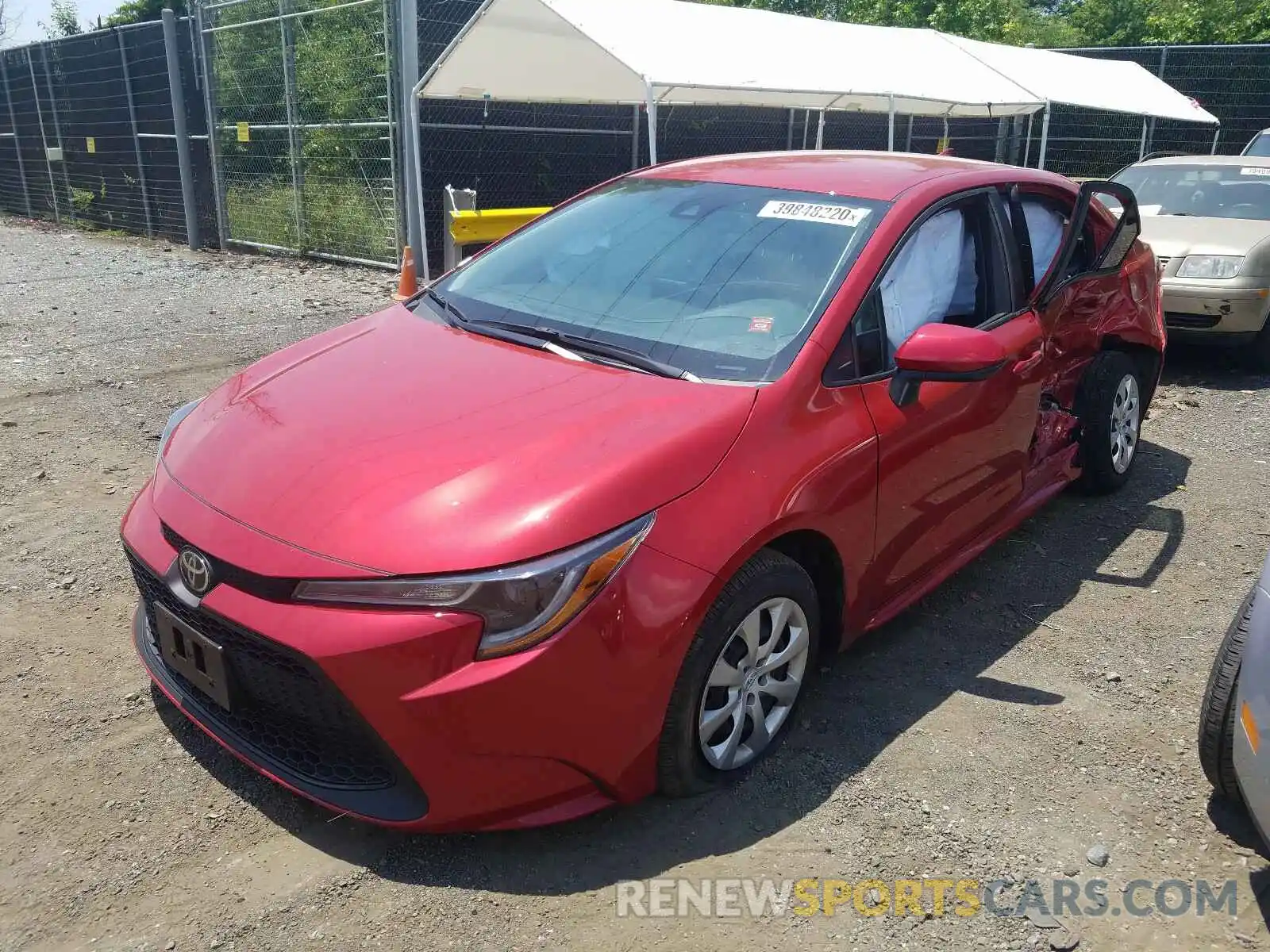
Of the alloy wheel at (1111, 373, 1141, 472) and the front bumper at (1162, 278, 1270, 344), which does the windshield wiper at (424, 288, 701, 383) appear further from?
the front bumper at (1162, 278, 1270, 344)

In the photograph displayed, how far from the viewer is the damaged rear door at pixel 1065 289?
3908mm

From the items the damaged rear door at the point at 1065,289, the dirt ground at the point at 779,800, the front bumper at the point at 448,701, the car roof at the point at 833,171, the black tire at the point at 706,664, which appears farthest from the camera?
the damaged rear door at the point at 1065,289

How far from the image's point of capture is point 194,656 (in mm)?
2490

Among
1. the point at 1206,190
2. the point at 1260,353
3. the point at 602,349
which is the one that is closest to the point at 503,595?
the point at 602,349

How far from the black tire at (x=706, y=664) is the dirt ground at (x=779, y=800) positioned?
116 mm

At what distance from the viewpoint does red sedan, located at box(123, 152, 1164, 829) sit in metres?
2.24

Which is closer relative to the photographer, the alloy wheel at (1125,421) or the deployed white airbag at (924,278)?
the deployed white airbag at (924,278)

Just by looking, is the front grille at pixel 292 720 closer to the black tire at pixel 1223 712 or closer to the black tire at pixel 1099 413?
the black tire at pixel 1223 712

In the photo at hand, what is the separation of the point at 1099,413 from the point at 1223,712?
2186 mm

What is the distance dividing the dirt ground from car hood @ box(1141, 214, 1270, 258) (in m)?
3.26

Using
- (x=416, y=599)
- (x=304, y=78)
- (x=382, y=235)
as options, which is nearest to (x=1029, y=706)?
(x=416, y=599)

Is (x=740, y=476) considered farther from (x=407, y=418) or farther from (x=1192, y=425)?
(x=1192, y=425)

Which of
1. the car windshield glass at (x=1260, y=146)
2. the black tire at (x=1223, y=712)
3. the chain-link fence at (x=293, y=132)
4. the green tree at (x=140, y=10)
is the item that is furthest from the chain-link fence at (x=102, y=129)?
the green tree at (x=140, y=10)

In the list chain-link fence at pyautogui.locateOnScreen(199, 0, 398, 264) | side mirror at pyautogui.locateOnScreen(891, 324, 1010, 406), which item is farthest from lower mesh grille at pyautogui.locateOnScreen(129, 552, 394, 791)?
chain-link fence at pyautogui.locateOnScreen(199, 0, 398, 264)
